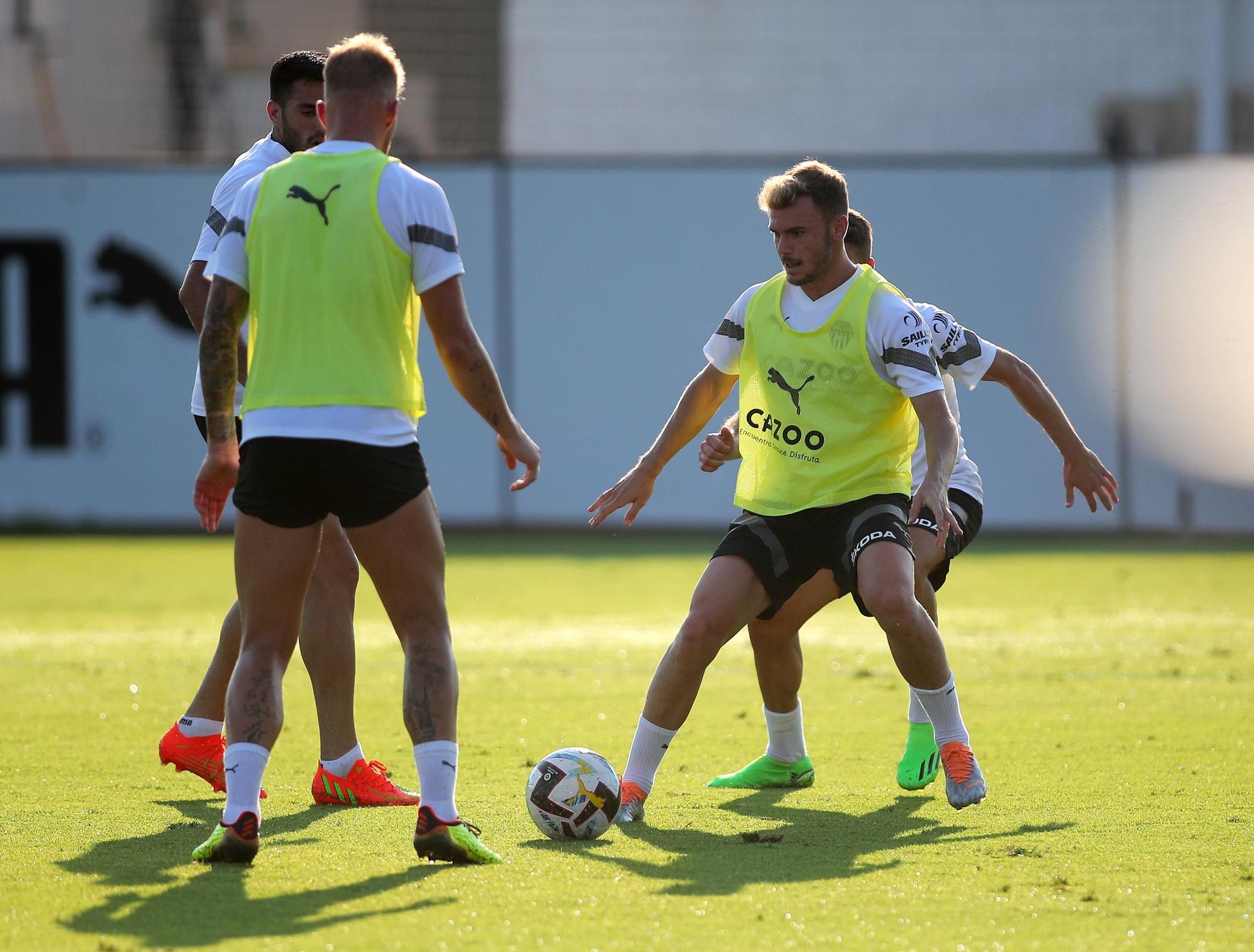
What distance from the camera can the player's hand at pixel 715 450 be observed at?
520cm

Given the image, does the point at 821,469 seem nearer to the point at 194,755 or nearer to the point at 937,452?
the point at 937,452

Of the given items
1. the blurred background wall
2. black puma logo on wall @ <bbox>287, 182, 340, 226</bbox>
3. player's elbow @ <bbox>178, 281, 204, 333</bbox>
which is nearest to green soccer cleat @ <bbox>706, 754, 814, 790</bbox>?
player's elbow @ <bbox>178, 281, 204, 333</bbox>

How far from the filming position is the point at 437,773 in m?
4.08

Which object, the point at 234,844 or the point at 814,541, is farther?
the point at 814,541

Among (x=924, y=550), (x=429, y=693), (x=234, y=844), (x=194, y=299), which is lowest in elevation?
(x=234, y=844)

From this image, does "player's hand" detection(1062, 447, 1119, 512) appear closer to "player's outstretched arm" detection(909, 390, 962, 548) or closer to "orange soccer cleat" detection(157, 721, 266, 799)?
"player's outstretched arm" detection(909, 390, 962, 548)

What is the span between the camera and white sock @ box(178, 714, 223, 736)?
521 cm

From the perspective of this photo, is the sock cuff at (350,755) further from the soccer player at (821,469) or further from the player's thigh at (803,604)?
the player's thigh at (803,604)

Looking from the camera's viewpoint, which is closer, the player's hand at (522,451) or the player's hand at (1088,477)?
the player's hand at (522,451)

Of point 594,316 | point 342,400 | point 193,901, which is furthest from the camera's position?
point 594,316

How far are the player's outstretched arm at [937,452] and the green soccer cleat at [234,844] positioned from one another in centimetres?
206

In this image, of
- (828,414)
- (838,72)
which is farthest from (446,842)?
(838,72)

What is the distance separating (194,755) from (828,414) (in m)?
2.33

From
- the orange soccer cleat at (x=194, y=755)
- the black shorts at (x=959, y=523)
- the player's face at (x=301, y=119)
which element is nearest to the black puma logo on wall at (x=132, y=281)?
the player's face at (x=301, y=119)
